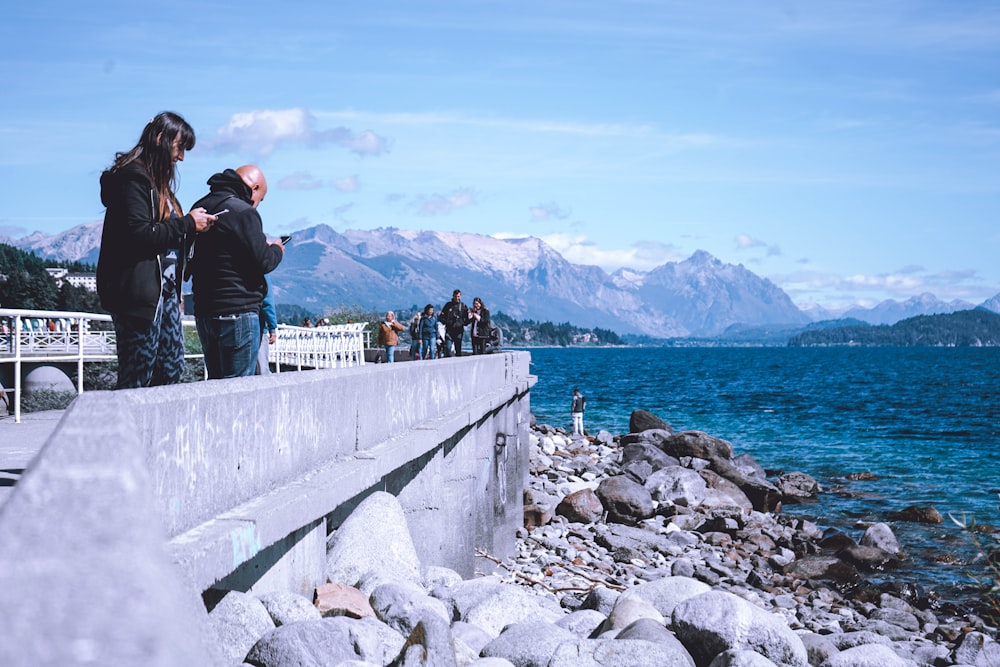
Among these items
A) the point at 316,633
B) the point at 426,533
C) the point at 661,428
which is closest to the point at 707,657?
the point at 426,533

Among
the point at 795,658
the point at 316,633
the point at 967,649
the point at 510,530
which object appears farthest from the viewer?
the point at 510,530

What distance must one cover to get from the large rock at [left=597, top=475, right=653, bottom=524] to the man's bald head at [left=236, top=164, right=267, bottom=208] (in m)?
14.2

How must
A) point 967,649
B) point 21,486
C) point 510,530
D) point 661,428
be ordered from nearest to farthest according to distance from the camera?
1. point 21,486
2. point 967,649
3. point 510,530
4. point 661,428

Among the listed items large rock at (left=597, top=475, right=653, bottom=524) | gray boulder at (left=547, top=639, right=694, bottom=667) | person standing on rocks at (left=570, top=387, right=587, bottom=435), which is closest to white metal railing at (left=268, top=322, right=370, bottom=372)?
large rock at (left=597, top=475, right=653, bottom=524)

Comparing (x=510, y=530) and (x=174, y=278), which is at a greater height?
(x=174, y=278)

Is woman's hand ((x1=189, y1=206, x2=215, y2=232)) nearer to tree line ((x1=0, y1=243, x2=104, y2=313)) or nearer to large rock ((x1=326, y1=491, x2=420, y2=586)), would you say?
large rock ((x1=326, y1=491, x2=420, y2=586))

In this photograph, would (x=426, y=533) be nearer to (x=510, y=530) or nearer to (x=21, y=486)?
(x=21, y=486)

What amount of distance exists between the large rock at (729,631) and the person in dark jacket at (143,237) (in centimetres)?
414

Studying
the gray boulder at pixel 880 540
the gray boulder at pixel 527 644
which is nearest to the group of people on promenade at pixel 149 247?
the gray boulder at pixel 527 644

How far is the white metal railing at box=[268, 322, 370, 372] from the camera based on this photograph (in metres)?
20.0

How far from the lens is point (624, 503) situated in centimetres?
1986

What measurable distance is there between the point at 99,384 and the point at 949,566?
1373cm

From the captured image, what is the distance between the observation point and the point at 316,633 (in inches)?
168

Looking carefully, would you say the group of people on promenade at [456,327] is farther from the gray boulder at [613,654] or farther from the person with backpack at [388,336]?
the gray boulder at [613,654]
